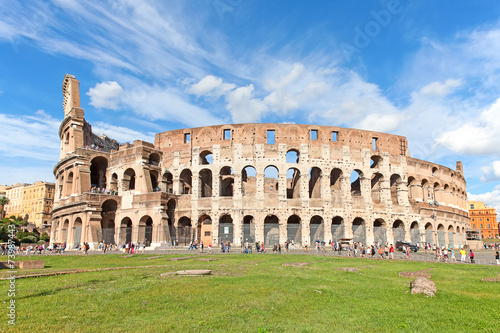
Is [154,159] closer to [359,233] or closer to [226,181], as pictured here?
[226,181]

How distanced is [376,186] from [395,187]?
2.50 m

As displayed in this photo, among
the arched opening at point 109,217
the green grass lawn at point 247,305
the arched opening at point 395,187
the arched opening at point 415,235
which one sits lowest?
the green grass lawn at point 247,305

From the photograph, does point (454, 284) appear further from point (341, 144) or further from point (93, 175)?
point (93, 175)

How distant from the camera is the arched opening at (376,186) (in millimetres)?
41344

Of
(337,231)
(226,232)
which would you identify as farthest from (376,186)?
(226,232)

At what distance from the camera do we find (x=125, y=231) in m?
38.0

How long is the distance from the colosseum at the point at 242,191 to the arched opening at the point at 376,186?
0.24m

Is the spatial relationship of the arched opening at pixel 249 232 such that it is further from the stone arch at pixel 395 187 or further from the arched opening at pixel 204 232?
the stone arch at pixel 395 187

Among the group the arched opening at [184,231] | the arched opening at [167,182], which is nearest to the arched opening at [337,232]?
the arched opening at [184,231]

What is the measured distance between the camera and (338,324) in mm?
7219

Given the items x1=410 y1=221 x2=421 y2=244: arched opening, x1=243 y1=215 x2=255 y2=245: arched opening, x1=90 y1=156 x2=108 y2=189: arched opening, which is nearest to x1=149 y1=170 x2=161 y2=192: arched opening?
x1=90 y1=156 x2=108 y2=189: arched opening

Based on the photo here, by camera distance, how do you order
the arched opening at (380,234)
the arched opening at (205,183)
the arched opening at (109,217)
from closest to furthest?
the arched opening at (109,217)
the arched opening at (380,234)
the arched opening at (205,183)

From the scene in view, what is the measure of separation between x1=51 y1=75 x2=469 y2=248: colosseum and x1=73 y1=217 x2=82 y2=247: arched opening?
0.46 feet

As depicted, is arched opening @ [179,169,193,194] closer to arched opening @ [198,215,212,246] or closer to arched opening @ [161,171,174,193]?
arched opening @ [161,171,174,193]
